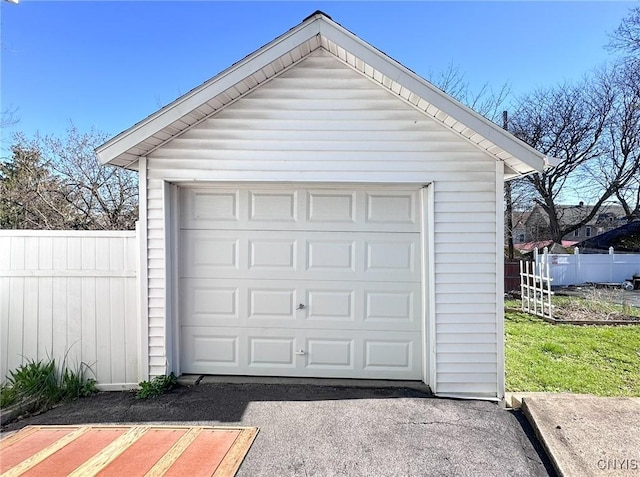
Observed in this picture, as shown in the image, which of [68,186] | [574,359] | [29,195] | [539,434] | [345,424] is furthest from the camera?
[68,186]

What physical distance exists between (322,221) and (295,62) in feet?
6.25

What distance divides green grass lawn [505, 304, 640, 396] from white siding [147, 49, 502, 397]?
1202 mm

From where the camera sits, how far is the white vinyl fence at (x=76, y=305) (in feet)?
13.7

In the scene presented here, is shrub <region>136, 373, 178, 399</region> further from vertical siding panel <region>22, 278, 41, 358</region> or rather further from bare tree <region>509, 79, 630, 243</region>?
bare tree <region>509, 79, 630, 243</region>

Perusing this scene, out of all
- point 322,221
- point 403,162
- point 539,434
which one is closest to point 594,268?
point 539,434

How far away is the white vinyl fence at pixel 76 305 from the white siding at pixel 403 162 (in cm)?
190

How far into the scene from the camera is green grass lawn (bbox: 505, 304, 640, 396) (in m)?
4.63

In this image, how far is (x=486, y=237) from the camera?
4.08 metres

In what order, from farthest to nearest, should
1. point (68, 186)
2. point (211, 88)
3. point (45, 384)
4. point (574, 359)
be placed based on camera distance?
point (68, 186)
point (574, 359)
point (45, 384)
point (211, 88)

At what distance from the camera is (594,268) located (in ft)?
55.3

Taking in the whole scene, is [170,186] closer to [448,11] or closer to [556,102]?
[448,11]

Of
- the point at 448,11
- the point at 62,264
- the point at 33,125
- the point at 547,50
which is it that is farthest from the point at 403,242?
the point at 33,125

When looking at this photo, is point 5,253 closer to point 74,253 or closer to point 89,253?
point 74,253

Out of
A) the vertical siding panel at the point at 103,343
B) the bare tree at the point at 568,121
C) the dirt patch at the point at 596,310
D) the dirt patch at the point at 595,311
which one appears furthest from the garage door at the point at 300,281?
the bare tree at the point at 568,121
